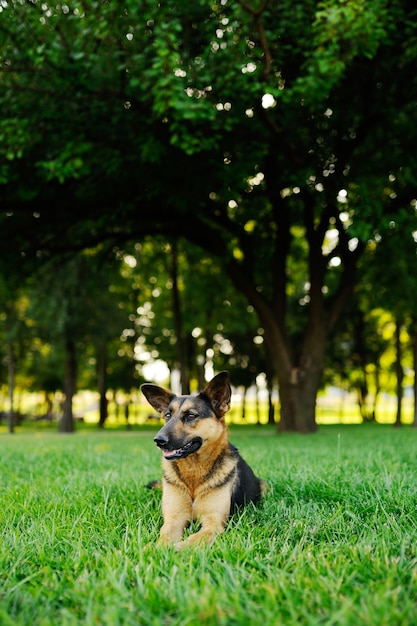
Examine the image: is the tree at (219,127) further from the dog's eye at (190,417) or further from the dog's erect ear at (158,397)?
the dog's eye at (190,417)

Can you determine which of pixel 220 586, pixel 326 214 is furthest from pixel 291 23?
pixel 220 586

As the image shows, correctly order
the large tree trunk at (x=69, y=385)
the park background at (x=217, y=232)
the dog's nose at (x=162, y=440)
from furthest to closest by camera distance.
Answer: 1. the large tree trunk at (x=69, y=385)
2. the dog's nose at (x=162, y=440)
3. the park background at (x=217, y=232)

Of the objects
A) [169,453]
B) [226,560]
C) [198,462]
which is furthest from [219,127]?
[226,560]

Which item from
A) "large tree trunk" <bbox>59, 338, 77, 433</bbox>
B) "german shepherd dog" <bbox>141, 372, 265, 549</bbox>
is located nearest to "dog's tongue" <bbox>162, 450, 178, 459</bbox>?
"german shepherd dog" <bbox>141, 372, 265, 549</bbox>

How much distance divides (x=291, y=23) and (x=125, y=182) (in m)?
5.19

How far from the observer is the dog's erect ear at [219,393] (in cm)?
427

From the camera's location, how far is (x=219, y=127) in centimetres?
1077

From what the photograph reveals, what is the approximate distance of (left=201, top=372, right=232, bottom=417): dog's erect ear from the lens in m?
4.27

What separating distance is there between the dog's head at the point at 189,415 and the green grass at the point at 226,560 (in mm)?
601

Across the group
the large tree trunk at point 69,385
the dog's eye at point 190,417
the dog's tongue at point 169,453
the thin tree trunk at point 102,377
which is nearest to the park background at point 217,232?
the dog's tongue at point 169,453

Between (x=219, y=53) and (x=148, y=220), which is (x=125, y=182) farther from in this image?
(x=219, y=53)

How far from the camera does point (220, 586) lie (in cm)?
247

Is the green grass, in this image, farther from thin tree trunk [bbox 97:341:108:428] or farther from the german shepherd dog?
thin tree trunk [bbox 97:341:108:428]

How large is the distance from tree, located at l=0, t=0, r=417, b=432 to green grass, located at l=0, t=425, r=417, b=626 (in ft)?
22.2
